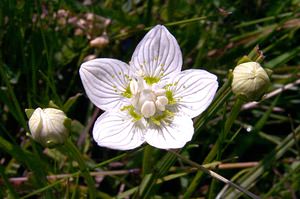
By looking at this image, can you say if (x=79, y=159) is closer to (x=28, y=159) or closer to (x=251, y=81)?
(x=28, y=159)

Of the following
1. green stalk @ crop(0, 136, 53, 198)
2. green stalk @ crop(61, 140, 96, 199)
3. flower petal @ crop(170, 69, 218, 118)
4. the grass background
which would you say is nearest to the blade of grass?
the grass background

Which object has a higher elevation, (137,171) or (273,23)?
(273,23)

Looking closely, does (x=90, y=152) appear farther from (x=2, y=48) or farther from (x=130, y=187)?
(x=2, y=48)

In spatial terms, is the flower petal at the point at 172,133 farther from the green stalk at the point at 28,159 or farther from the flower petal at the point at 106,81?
the green stalk at the point at 28,159

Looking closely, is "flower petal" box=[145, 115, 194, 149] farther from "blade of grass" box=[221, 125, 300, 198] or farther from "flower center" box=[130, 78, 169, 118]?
"blade of grass" box=[221, 125, 300, 198]

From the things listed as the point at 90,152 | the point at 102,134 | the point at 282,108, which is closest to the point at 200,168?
the point at 102,134

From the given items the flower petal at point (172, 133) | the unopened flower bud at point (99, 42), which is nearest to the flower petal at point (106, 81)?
the flower petal at point (172, 133)

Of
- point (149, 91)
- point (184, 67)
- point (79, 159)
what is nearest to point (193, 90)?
point (149, 91)
